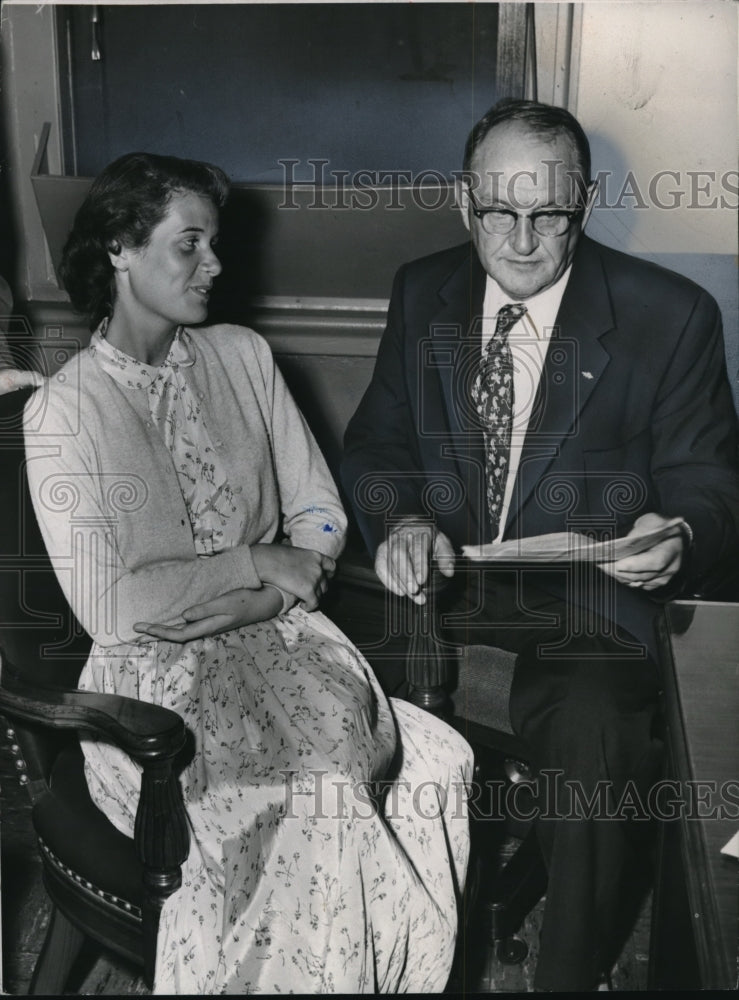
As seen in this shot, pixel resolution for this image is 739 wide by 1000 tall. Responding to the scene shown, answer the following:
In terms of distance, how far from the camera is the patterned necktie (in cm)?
202

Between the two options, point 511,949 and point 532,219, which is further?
point 511,949

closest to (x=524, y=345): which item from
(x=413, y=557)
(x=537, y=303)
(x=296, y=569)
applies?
(x=537, y=303)

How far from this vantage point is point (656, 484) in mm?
1997

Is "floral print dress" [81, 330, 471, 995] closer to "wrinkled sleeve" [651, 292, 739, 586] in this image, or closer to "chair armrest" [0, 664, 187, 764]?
Result: "chair armrest" [0, 664, 187, 764]

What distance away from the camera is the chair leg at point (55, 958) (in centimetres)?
208

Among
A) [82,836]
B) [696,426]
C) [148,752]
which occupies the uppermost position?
[696,426]

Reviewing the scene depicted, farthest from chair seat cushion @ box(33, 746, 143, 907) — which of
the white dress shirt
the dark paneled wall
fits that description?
the dark paneled wall

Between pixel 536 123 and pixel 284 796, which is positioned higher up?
pixel 536 123

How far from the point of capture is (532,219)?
196cm

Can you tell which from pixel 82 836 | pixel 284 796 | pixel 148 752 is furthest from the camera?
pixel 82 836

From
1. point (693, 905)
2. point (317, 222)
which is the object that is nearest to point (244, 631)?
point (317, 222)

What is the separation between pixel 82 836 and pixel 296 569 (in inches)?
24.0

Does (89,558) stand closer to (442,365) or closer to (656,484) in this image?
(442,365)

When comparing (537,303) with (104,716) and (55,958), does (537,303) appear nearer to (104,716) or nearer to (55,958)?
(104,716)
